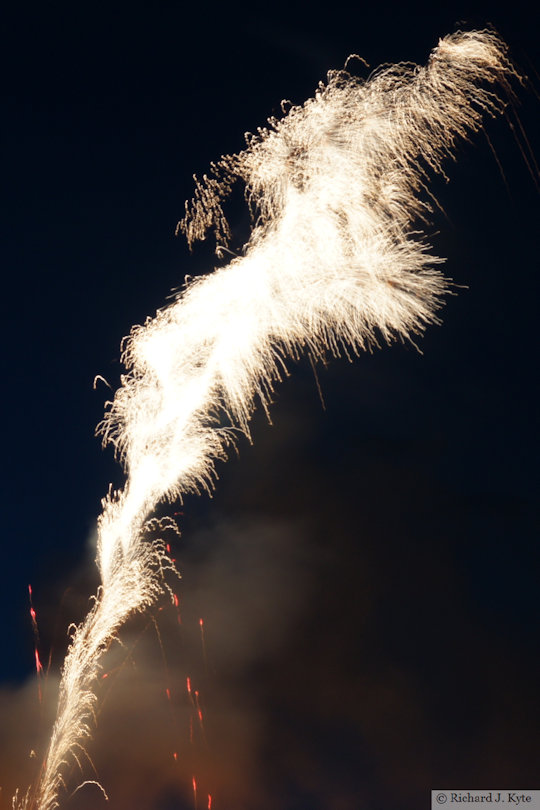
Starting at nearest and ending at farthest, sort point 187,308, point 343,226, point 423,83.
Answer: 1. point 423,83
2. point 343,226
3. point 187,308

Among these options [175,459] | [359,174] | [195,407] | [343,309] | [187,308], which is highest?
[359,174]

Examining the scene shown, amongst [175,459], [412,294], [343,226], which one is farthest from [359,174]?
[175,459]

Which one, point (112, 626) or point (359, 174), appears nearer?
point (359, 174)

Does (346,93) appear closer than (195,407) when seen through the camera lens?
Yes

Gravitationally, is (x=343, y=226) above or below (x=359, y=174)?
below

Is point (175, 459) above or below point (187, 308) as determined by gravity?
below

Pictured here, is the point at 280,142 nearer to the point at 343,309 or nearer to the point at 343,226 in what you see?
the point at 343,226

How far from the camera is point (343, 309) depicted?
6918 mm

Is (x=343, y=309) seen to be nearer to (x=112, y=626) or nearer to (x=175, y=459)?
(x=175, y=459)

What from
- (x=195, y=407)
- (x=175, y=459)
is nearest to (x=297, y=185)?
(x=195, y=407)

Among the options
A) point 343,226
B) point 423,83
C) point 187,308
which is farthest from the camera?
point 187,308

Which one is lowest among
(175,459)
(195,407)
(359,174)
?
(175,459)

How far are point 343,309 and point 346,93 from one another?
2450mm

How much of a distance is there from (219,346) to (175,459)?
152 centimetres
